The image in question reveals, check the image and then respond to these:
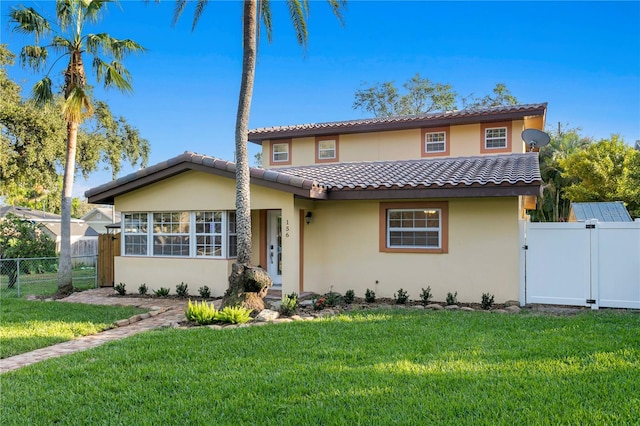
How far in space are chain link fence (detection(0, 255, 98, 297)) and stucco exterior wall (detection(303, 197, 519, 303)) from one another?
8076 millimetres

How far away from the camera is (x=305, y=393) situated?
16.5 feet

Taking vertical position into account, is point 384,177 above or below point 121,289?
above

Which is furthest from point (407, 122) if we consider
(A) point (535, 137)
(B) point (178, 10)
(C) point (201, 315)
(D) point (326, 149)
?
(C) point (201, 315)

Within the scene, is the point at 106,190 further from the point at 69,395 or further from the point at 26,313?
the point at 69,395

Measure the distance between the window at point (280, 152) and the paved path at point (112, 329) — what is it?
6.98 m

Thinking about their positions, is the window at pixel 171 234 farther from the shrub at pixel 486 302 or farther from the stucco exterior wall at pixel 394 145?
the shrub at pixel 486 302

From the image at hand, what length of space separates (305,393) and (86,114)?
1240 centimetres

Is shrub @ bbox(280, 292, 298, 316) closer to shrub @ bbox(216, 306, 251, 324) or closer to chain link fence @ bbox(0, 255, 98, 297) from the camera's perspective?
shrub @ bbox(216, 306, 251, 324)

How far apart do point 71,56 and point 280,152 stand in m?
7.51

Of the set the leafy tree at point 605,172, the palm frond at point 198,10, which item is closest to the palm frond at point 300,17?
the palm frond at point 198,10

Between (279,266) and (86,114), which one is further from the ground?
(86,114)

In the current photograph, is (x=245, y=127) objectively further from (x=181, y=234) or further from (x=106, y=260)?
(x=106, y=260)

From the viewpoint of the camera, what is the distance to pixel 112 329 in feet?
29.8

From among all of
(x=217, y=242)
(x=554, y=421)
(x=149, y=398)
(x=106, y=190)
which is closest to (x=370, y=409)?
(x=554, y=421)
